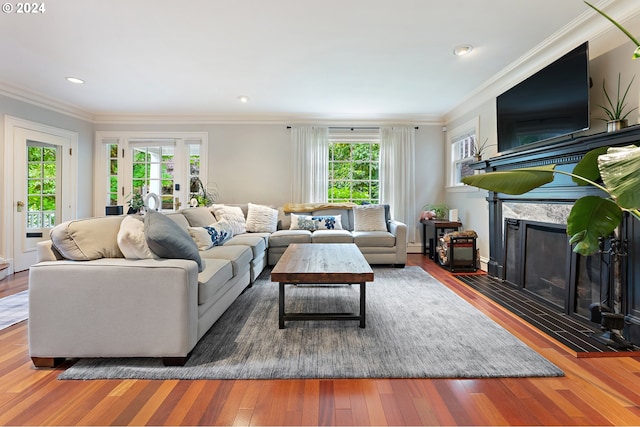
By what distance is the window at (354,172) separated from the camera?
18.5ft

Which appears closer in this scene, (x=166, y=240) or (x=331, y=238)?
(x=166, y=240)

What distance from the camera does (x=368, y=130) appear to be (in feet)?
18.1

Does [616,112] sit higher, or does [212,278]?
[616,112]

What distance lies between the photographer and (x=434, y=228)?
4.86 meters

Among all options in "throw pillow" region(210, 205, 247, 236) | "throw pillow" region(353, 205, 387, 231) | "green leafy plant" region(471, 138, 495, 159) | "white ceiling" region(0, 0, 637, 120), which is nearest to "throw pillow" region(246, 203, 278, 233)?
"throw pillow" region(210, 205, 247, 236)

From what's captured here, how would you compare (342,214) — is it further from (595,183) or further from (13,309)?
(13,309)

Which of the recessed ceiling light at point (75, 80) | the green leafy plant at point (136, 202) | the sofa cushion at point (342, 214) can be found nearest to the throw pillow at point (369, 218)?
the sofa cushion at point (342, 214)

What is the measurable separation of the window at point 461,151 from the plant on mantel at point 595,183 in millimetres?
2512

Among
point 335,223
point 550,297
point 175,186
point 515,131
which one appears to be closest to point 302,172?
point 335,223

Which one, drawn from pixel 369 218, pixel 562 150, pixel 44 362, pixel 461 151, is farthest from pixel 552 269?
pixel 44 362

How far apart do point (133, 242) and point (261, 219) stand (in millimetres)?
2736

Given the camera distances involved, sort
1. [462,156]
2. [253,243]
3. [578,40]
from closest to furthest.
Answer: [578,40]
[253,243]
[462,156]

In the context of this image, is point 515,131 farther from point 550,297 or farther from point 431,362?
point 431,362

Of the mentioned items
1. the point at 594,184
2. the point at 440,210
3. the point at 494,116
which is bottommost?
the point at 440,210
